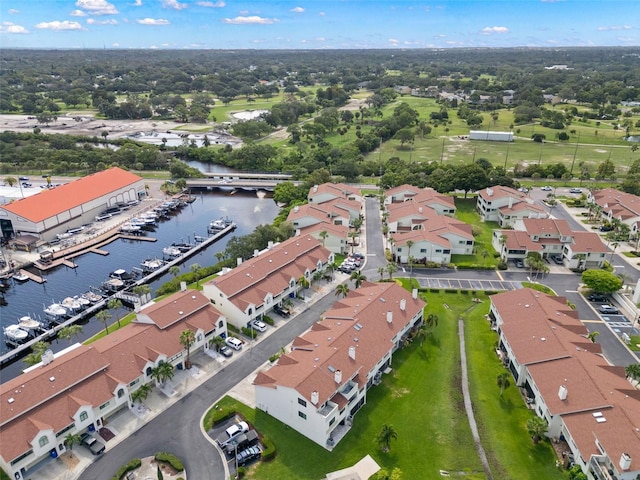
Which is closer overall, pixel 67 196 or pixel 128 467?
pixel 128 467

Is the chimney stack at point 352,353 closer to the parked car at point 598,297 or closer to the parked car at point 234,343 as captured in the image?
the parked car at point 234,343

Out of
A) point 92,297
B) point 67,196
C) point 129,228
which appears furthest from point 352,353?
point 67,196

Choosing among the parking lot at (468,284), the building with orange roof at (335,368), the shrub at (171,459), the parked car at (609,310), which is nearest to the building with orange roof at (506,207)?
the parking lot at (468,284)

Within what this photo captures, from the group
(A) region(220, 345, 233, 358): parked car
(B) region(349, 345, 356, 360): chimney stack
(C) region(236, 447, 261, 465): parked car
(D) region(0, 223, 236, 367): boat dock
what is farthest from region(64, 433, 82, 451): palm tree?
(B) region(349, 345, 356, 360): chimney stack

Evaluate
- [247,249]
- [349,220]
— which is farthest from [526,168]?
[247,249]

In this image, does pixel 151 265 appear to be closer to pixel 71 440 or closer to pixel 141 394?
pixel 141 394

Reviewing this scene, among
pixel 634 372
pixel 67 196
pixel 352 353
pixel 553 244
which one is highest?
pixel 67 196

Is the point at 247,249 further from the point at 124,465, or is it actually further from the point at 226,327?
the point at 124,465
